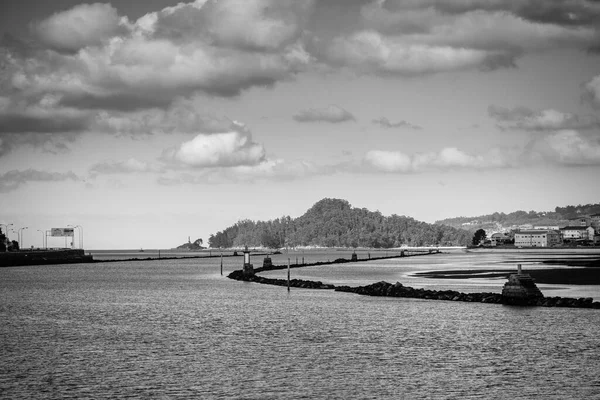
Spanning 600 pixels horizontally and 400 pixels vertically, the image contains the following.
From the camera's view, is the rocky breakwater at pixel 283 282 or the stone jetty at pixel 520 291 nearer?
the stone jetty at pixel 520 291

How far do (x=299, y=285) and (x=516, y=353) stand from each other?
55.6 meters

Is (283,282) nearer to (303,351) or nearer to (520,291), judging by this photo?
Result: (520,291)

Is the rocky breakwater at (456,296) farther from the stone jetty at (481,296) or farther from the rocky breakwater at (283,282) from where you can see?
the rocky breakwater at (283,282)

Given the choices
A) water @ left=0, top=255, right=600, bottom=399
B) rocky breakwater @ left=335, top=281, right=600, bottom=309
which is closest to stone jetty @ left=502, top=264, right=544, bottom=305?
rocky breakwater @ left=335, top=281, right=600, bottom=309

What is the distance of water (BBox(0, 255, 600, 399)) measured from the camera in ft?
98.6

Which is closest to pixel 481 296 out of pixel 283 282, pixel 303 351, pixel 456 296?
pixel 456 296

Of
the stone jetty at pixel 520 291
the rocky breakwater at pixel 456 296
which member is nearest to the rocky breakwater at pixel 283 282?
the rocky breakwater at pixel 456 296

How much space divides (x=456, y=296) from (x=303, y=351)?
1214 inches

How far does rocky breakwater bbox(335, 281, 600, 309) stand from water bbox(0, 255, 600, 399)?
1971 mm

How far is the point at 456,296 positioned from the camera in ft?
220

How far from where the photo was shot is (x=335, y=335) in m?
45.4

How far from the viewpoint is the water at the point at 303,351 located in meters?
30.1

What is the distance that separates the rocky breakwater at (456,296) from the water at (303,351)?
1.97 meters

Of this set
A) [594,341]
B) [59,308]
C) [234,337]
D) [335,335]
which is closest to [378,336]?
[335,335]
